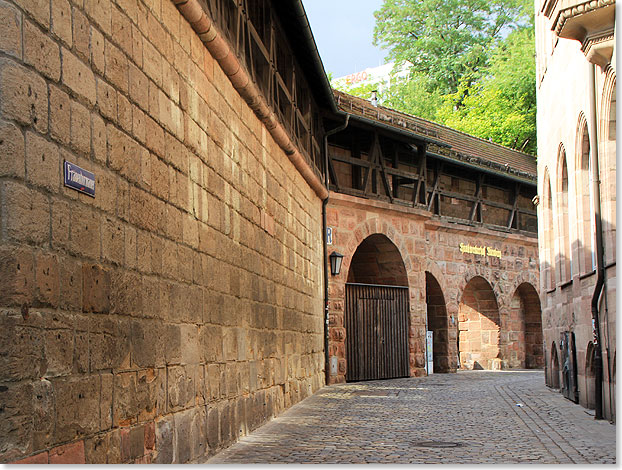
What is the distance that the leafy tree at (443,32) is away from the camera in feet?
126

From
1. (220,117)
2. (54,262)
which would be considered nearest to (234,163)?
(220,117)

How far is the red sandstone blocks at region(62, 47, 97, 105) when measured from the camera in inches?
187

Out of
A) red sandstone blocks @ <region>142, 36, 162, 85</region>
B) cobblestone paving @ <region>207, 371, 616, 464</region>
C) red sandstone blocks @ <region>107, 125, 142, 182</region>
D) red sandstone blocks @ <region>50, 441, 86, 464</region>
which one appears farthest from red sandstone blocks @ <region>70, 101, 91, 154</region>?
cobblestone paving @ <region>207, 371, 616, 464</region>

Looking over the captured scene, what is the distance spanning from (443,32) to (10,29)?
37861 mm

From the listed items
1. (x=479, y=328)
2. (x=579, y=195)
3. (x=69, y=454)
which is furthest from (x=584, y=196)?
(x=479, y=328)

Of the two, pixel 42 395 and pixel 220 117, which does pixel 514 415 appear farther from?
pixel 42 395

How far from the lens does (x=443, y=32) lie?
4022cm

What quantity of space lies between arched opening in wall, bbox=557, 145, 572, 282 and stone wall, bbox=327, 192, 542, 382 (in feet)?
17.4

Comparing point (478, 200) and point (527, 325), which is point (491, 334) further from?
point (478, 200)

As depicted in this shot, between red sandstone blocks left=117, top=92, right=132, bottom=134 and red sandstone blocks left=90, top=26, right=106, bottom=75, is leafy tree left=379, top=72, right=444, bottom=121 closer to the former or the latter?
red sandstone blocks left=117, top=92, right=132, bottom=134

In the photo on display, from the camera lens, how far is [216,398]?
8.00 m

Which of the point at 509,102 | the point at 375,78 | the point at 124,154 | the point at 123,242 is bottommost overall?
the point at 123,242

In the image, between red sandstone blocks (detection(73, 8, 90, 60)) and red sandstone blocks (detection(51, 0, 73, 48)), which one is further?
red sandstone blocks (detection(73, 8, 90, 60))

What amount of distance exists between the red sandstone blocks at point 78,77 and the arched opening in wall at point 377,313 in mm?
14387
